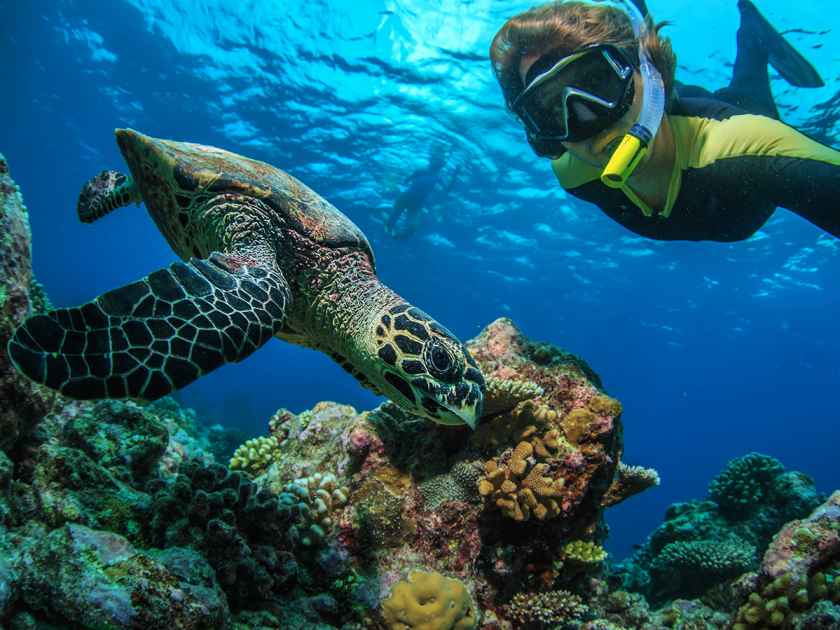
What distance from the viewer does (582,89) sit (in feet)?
11.9

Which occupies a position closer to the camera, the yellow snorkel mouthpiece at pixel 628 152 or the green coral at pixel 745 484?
the yellow snorkel mouthpiece at pixel 628 152

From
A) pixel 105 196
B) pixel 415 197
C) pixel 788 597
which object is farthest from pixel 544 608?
pixel 415 197

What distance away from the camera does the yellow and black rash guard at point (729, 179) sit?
10.2ft

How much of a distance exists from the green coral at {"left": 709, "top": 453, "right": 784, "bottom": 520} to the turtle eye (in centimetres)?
710

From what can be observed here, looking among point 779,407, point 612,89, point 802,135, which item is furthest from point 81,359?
point 779,407

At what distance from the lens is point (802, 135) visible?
11.1 feet

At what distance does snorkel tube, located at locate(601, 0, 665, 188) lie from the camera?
315cm

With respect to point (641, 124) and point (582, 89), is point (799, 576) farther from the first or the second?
point (582, 89)

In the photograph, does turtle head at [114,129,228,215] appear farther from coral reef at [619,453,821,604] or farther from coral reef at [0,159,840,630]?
coral reef at [619,453,821,604]

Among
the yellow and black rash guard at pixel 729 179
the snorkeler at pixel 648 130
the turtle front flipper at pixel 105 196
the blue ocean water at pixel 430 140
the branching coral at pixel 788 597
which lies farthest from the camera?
the blue ocean water at pixel 430 140

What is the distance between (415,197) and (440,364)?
19.1m

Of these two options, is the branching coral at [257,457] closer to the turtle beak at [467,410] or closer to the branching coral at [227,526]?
the branching coral at [227,526]

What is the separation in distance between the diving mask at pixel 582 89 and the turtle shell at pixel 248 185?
1.92 metres

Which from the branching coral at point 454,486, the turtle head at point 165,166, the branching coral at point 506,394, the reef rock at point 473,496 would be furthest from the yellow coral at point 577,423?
the turtle head at point 165,166
